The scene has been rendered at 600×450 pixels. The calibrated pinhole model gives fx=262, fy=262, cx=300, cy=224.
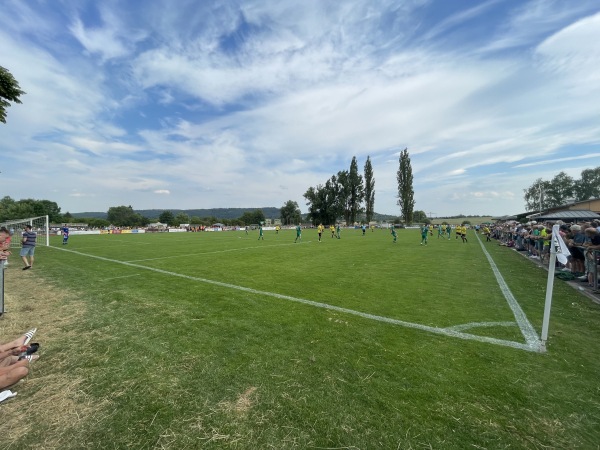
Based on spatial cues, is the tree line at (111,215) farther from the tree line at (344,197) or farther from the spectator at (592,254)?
the spectator at (592,254)

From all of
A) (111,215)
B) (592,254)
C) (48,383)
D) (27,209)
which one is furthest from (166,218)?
(592,254)

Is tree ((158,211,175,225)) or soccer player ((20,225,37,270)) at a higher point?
tree ((158,211,175,225))

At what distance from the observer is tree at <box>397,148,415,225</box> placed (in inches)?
2958

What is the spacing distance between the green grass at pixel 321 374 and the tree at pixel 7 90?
937 cm

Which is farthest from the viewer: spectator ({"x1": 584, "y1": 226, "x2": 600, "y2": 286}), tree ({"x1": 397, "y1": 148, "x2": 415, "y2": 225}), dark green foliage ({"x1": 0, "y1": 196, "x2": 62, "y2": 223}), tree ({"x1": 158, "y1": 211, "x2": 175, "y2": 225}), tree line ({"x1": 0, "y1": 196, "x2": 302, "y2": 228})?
tree ({"x1": 158, "y1": 211, "x2": 175, "y2": 225})

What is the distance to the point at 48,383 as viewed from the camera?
11.6 ft

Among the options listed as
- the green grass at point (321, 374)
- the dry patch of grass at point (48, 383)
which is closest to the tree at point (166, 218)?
the dry patch of grass at point (48, 383)

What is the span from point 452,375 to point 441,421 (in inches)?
40.3

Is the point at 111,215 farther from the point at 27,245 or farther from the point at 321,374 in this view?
the point at 321,374

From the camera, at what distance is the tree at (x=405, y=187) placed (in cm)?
7512

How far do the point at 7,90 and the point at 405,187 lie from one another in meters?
77.9

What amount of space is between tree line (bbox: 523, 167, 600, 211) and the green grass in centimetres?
9308

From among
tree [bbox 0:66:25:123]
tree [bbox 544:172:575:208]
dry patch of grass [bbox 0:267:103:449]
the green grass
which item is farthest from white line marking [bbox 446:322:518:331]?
tree [bbox 544:172:575:208]

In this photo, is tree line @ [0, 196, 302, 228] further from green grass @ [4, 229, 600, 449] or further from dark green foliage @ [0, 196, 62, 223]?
green grass @ [4, 229, 600, 449]
